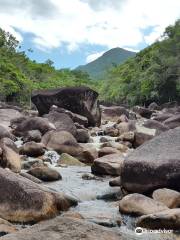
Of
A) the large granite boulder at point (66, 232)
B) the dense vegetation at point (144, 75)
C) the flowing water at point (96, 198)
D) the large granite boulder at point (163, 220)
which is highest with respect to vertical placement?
the dense vegetation at point (144, 75)

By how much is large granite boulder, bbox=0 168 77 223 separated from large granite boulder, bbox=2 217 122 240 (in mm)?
4113

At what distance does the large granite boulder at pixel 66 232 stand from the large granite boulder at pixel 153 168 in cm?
599

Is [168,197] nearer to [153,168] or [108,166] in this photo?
[153,168]

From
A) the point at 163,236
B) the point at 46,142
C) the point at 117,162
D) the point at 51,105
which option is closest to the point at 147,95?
the point at 51,105

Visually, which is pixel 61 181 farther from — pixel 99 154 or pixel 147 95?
pixel 147 95

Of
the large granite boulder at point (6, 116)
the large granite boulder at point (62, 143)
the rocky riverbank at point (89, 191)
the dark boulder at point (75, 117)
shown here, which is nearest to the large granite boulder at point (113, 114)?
the dark boulder at point (75, 117)

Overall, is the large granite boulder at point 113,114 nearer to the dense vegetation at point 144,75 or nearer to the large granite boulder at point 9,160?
the dense vegetation at point 144,75

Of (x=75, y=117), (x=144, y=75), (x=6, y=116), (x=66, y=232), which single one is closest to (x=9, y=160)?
(x=66, y=232)

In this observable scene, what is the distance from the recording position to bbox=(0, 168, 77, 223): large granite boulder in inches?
318

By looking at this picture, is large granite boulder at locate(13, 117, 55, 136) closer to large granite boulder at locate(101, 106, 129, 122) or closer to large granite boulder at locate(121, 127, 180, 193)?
large granite boulder at locate(121, 127, 180, 193)

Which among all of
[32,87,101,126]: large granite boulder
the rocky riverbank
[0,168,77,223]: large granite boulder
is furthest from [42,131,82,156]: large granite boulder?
[32,87,101,126]: large granite boulder

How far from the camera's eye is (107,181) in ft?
40.4

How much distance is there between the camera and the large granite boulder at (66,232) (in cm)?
376

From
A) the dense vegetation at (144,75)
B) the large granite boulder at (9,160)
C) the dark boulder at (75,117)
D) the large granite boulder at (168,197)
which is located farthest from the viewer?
the dense vegetation at (144,75)
